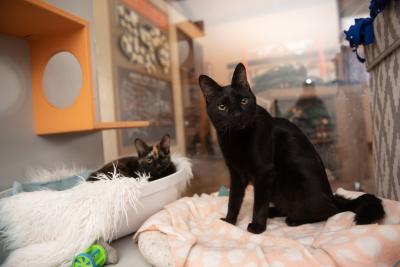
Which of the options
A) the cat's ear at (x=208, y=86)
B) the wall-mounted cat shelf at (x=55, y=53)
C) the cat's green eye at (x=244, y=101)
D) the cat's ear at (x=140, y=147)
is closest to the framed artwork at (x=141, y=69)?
→ the cat's ear at (x=140, y=147)

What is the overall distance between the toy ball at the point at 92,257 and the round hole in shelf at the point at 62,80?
2.14 feet

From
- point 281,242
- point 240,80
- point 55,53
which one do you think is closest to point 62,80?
point 55,53

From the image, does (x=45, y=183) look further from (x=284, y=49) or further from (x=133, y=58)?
(x=284, y=49)

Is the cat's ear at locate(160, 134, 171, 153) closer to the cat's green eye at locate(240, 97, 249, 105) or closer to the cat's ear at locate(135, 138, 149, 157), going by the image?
the cat's ear at locate(135, 138, 149, 157)

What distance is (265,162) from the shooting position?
893mm

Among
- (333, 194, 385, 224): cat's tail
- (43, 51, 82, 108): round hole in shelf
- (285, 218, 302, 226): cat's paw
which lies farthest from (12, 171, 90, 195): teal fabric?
(333, 194, 385, 224): cat's tail

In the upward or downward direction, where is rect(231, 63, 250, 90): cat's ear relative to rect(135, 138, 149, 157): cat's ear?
upward

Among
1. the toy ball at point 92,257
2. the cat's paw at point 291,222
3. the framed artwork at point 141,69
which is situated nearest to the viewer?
the toy ball at point 92,257

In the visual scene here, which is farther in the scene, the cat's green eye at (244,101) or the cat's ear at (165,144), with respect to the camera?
the cat's ear at (165,144)

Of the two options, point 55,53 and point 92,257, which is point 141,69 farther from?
point 92,257

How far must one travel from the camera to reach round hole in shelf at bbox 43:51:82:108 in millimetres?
1191

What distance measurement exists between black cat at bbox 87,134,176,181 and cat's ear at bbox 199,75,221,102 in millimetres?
447

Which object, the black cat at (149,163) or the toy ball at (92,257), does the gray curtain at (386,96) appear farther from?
the toy ball at (92,257)

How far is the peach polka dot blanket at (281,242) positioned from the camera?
627 millimetres
